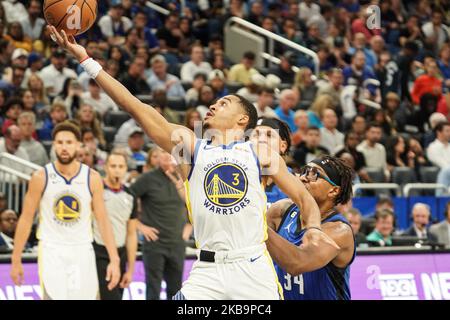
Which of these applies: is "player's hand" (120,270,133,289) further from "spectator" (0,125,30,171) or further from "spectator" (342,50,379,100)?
"spectator" (342,50,379,100)

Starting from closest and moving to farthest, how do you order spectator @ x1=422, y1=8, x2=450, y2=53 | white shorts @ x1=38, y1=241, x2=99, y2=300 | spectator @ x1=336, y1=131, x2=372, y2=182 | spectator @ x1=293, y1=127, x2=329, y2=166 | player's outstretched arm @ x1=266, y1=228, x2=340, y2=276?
player's outstretched arm @ x1=266, y1=228, x2=340, y2=276, white shorts @ x1=38, y1=241, x2=99, y2=300, spectator @ x1=293, y1=127, x2=329, y2=166, spectator @ x1=336, y1=131, x2=372, y2=182, spectator @ x1=422, y1=8, x2=450, y2=53

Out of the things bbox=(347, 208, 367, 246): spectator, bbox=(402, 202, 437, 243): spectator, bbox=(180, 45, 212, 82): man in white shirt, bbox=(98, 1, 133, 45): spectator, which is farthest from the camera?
bbox=(98, 1, 133, 45): spectator

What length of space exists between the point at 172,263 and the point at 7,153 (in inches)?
115

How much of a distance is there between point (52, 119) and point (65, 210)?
167 inches

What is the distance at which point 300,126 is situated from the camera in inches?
562

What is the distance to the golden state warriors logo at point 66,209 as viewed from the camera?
Answer: 9359 mm

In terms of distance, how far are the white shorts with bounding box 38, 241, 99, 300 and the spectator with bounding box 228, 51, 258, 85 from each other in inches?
297

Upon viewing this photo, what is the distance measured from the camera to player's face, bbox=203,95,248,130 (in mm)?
5973

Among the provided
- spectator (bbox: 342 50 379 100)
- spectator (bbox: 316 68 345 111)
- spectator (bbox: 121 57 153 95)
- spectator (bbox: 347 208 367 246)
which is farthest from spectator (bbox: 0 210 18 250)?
spectator (bbox: 342 50 379 100)

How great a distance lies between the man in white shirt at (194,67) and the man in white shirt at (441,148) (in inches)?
146

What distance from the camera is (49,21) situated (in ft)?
20.5

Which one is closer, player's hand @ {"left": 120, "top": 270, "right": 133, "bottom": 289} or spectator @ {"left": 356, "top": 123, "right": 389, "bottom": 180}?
player's hand @ {"left": 120, "top": 270, "right": 133, "bottom": 289}

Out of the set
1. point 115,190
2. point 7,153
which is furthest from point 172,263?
point 7,153

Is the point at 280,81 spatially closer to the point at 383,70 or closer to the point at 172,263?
the point at 383,70
